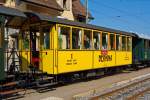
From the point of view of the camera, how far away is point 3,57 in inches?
484

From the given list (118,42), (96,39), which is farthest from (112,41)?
(96,39)

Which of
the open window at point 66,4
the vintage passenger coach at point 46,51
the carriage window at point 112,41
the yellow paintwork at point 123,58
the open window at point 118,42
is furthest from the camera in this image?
the open window at point 66,4

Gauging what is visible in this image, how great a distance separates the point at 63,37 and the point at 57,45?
0.75 meters

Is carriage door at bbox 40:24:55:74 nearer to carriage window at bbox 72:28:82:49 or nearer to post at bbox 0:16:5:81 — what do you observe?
carriage window at bbox 72:28:82:49

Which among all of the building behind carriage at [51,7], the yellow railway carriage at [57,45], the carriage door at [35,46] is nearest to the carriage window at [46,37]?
the yellow railway carriage at [57,45]

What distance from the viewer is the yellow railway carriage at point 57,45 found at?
1563cm

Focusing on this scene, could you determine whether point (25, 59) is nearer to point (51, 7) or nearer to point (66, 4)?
point (51, 7)

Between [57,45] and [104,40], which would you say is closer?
[57,45]

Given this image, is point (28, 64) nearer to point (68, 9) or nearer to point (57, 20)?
point (57, 20)

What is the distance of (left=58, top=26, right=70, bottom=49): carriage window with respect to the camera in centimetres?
1598

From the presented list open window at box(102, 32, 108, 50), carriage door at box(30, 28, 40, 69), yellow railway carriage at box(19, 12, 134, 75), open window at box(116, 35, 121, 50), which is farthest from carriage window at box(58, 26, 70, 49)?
open window at box(116, 35, 121, 50)

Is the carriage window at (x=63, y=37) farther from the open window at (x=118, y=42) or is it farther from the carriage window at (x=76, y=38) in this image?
the open window at (x=118, y=42)

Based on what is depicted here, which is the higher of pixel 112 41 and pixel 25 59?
pixel 112 41

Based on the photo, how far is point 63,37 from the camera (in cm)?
1630
